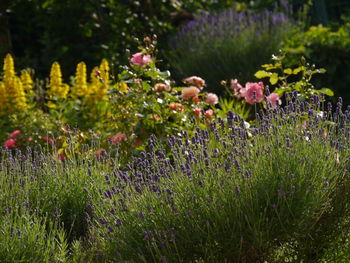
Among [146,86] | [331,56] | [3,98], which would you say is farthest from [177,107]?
[331,56]

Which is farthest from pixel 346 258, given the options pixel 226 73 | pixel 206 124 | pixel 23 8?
pixel 23 8

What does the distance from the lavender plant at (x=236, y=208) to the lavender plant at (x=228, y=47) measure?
4.32m

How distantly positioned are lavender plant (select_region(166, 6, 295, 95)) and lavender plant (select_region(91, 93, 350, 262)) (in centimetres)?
432

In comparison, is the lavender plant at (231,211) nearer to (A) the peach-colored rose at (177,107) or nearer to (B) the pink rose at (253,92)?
(B) the pink rose at (253,92)

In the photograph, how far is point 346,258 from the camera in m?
3.05

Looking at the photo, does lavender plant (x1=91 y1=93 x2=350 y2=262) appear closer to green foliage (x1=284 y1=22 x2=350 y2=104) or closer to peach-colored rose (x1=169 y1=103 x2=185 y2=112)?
A: peach-colored rose (x1=169 y1=103 x2=185 y2=112)

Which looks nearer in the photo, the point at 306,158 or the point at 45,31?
the point at 306,158

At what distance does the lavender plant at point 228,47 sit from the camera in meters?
7.48

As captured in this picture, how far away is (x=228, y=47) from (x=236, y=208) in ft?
16.2

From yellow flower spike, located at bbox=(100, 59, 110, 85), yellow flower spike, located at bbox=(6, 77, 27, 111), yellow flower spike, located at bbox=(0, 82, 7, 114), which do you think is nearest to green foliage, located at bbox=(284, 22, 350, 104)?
yellow flower spike, located at bbox=(100, 59, 110, 85)

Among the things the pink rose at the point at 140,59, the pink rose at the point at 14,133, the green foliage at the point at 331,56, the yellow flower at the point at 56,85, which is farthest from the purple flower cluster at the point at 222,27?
the pink rose at the point at 140,59

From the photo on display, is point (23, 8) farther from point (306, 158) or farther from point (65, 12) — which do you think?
point (306, 158)

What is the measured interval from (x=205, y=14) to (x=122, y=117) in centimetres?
408

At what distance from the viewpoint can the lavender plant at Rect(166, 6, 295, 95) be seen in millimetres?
7480
